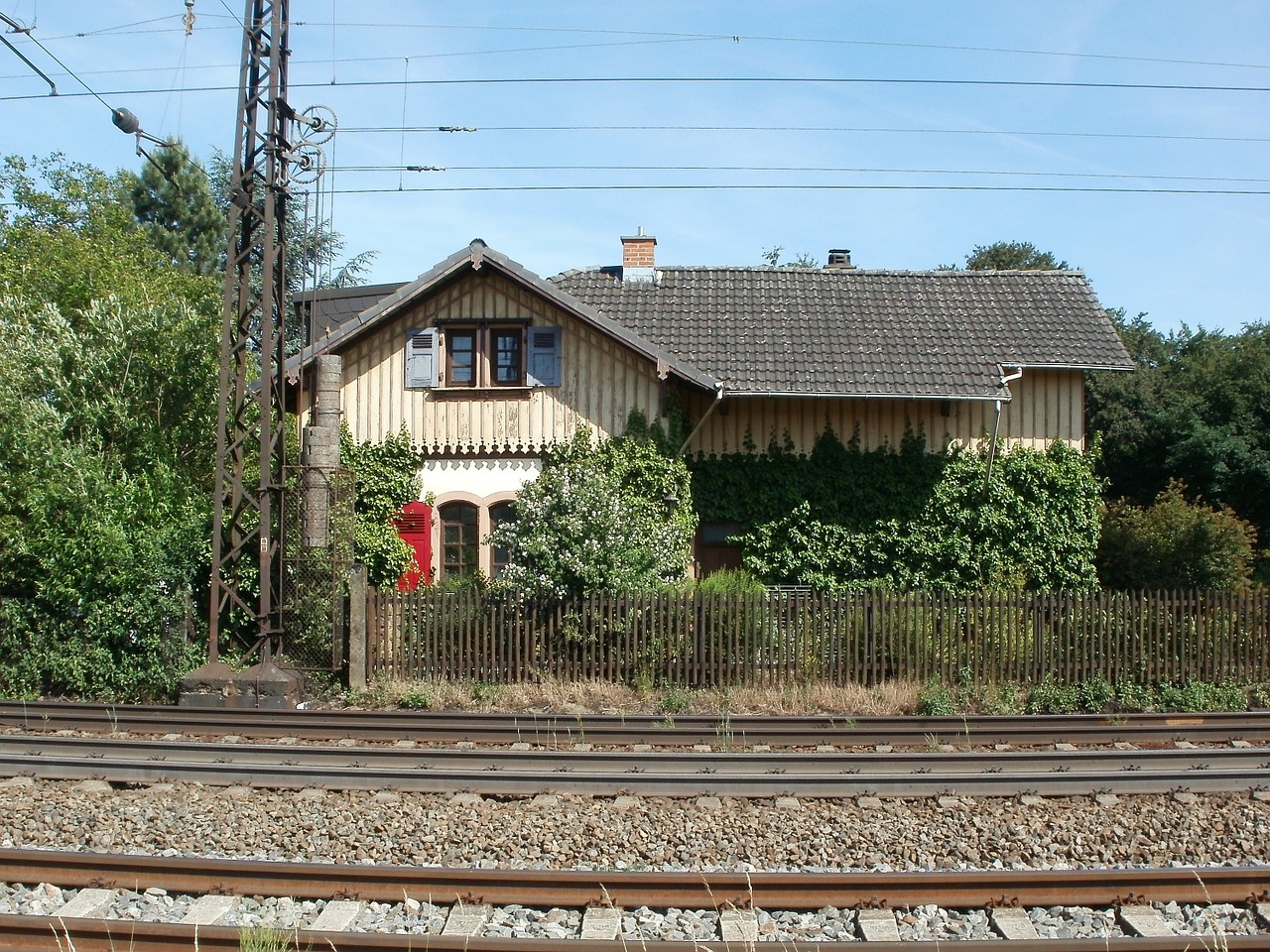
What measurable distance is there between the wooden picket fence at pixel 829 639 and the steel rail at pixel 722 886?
827 centimetres

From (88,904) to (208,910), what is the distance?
31.2 inches

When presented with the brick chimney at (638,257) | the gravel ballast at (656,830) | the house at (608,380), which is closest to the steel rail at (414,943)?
the gravel ballast at (656,830)

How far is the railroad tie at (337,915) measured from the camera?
676 centimetres

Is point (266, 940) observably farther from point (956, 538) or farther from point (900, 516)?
point (956, 538)

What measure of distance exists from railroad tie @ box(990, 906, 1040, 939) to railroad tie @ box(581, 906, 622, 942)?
2.31 m

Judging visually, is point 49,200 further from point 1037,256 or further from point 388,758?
point 1037,256

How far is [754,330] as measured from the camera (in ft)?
70.0

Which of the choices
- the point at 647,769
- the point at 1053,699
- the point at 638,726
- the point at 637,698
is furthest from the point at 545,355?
the point at 647,769

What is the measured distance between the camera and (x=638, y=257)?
76.9ft

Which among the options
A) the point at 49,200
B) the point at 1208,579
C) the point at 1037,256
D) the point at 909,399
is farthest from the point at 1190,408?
the point at 49,200

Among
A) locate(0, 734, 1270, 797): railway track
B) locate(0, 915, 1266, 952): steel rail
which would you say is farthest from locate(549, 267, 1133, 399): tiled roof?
locate(0, 915, 1266, 952): steel rail

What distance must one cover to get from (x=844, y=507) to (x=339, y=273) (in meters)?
42.7

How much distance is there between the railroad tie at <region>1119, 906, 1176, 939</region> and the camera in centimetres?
669

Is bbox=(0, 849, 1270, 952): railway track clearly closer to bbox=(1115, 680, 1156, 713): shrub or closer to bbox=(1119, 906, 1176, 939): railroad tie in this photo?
bbox=(1119, 906, 1176, 939): railroad tie
